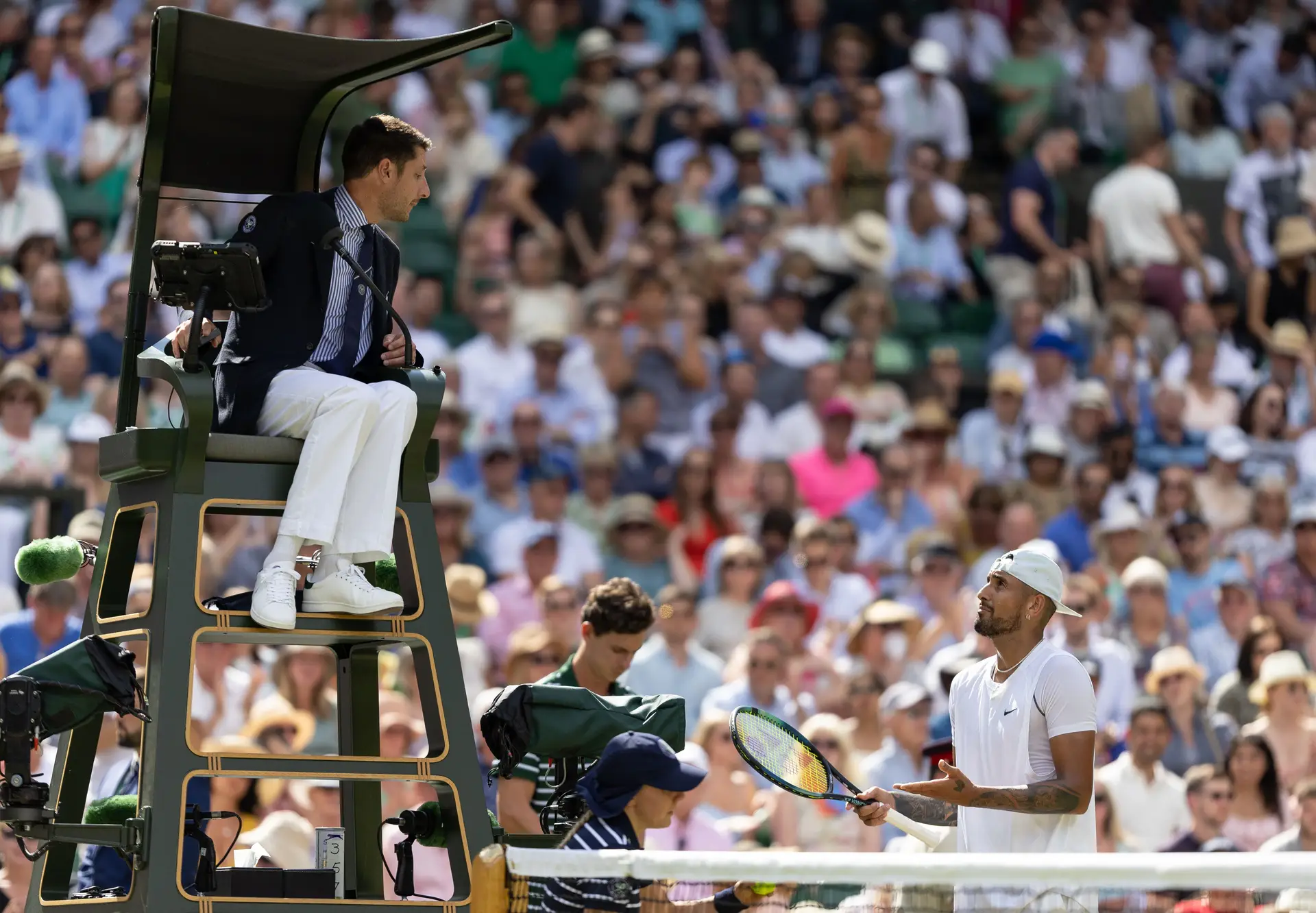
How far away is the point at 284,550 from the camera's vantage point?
550cm

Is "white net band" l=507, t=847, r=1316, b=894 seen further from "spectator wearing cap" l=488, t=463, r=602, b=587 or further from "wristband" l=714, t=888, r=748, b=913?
"spectator wearing cap" l=488, t=463, r=602, b=587

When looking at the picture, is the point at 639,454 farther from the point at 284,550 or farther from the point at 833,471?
the point at 284,550

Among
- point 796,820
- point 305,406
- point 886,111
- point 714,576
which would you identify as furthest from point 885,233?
point 305,406

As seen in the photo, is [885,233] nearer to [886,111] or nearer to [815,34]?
[886,111]

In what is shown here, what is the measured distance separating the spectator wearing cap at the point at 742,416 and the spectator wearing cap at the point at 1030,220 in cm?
308

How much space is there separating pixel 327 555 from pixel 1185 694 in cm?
695

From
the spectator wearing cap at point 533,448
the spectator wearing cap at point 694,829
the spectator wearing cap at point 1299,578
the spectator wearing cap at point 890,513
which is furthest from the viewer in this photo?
the spectator wearing cap at point 890,513

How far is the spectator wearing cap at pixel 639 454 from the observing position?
13.6m

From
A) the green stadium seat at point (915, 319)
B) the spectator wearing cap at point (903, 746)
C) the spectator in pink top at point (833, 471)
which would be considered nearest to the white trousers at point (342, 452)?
the spectator wearing cap at point (903, 746)

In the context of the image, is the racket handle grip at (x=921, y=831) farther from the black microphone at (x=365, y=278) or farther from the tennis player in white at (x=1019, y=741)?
the black microphone at (x=365, y=278)

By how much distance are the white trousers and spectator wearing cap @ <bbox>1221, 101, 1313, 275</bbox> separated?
13065 millimetres

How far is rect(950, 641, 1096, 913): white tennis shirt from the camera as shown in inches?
227

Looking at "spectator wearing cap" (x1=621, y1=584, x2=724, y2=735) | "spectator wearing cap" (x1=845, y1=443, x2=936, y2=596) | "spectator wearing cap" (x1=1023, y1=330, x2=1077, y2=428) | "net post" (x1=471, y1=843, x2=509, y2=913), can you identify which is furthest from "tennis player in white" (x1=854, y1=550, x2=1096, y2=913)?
"spectator wearing cap" (x1=1023, y1=330, x2=1077, y2=428)

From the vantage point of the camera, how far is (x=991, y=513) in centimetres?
1350
